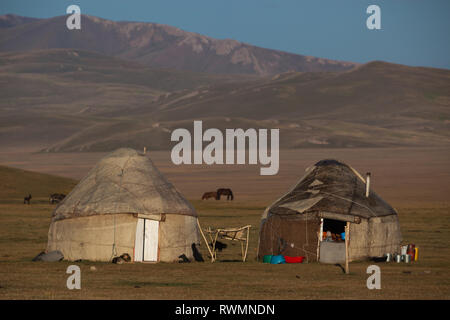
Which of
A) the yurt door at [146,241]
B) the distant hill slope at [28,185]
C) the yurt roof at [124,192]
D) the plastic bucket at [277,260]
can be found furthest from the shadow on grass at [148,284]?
the distant hill slope at [28,185]

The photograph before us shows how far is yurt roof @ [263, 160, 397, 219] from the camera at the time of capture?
87.8 feet

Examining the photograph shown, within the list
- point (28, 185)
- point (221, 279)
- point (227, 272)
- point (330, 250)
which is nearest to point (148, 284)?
point (221, 279)

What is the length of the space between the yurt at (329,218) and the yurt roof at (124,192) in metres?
2.87

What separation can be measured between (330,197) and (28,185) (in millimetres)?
38232

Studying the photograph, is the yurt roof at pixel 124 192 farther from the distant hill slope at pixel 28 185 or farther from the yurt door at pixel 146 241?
the distant hill slope at pixel 28 185

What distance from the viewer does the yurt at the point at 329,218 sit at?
1046 inches

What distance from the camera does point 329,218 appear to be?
26.5m

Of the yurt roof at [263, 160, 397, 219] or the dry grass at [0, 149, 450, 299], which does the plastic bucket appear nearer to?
the dry grass at [0, 149, 450, 299]

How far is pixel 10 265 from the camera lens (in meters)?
23.6

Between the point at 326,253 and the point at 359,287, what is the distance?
266 inches

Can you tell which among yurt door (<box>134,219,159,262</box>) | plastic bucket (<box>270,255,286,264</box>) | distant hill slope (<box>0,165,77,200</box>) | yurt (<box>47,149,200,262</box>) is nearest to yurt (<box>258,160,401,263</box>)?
plastic bucket (<box>270,255,286,264</box>)

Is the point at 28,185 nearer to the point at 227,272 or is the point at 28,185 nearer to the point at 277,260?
the point at 277,260

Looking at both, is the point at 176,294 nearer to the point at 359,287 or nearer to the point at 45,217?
the point at 359,287
